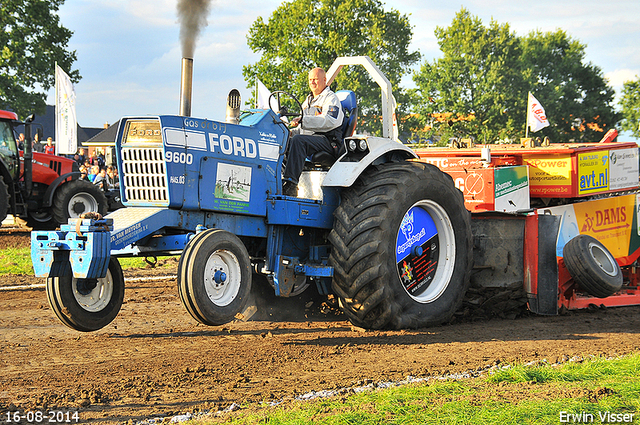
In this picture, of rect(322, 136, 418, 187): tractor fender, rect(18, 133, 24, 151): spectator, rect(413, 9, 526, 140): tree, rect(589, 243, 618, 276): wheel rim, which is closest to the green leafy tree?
rect(413, 9, 526, 140): tree

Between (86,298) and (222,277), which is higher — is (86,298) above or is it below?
below

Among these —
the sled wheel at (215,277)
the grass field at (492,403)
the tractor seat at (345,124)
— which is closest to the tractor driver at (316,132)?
the tractor seat at (345,124)

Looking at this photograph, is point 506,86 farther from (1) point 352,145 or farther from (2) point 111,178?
(1) point 352,145

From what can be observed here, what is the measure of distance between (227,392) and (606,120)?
47331 mm

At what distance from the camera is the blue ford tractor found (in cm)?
488

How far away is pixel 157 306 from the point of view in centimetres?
767

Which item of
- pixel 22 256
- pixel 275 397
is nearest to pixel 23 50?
pixel 22 256

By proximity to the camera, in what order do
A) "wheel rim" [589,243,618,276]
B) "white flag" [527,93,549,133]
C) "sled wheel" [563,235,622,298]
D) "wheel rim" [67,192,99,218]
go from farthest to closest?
"white flag" [527,93,549,133], "wheel rim" [67,192,99,218], "wheel rim" [589,243,618,276], "sled wheel" [563,235,622,298]

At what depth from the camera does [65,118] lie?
20125 mm

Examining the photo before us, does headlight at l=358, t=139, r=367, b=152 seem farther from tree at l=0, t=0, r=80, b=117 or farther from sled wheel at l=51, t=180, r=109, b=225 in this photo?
tree at l=0, t=0, r=80, b=117

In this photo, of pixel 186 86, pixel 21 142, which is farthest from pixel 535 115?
pixel 186 86

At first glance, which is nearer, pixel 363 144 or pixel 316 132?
pixel 363 144

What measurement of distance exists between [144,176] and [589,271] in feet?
14.9

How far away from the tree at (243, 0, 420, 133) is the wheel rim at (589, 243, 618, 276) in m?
32.6
